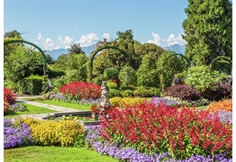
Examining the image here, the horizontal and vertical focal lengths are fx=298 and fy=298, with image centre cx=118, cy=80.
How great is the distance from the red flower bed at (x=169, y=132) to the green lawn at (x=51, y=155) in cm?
58

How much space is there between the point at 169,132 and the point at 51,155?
8.10ft

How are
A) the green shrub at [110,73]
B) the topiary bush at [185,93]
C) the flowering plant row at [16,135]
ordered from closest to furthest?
the flowering plant row at [16,135]
the topiary bush at [185,93]
the green shrub at [110,73]

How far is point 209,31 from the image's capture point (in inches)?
1292

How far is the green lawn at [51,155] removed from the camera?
578 cm

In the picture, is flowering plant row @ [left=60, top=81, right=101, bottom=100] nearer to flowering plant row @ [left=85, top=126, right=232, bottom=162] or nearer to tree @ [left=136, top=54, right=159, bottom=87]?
tree @ [left=136, top=54, right=159, bottom=87]

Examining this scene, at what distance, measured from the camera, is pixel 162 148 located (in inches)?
213

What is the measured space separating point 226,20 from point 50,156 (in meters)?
30.8

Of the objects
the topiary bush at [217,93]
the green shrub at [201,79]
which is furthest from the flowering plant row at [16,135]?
the topiary bush at [217,93]

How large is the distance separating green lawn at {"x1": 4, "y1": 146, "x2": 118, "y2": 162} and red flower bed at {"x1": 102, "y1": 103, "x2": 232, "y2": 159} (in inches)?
22.9

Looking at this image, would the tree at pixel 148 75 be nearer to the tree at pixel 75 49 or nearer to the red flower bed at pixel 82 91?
the red flower bed at pixel 82 91

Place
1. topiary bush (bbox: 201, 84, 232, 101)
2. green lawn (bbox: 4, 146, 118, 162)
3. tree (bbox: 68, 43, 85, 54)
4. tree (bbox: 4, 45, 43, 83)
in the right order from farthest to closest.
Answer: tree (bbox: 68, 43, 85, 54)
tree (bbox: 4, 45, 43, 83)
topiary bush (bbox: 201, 84, 232, 101)
green lawn (bbox: 4, 146, 118, 162)

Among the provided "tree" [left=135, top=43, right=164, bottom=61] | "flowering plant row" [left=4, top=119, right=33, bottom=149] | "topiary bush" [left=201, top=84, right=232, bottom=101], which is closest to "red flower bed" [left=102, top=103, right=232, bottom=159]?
"flowering plant row" [left=4, top=119, right=33, bottom=149]

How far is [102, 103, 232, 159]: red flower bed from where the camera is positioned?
17.0 feet

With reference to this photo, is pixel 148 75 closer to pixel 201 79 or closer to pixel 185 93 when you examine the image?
pixel 185 93
